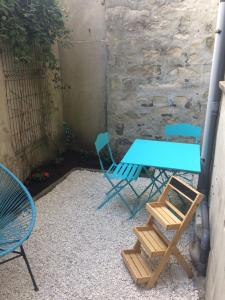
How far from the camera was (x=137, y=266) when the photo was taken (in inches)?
83.0

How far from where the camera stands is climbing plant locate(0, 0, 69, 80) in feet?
9.39

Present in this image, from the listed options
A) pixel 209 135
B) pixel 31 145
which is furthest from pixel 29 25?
pixel 209 135

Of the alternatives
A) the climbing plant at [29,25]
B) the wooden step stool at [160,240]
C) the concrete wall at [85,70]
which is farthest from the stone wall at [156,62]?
the wooden step stool at [160,240]

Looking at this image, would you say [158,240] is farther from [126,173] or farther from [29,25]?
[29,25]

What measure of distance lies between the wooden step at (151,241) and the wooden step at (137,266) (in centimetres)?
20

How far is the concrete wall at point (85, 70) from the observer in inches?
161

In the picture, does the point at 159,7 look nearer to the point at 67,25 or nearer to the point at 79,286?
the point at 67,25

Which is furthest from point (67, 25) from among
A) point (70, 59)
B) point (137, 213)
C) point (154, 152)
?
point (137, 213)

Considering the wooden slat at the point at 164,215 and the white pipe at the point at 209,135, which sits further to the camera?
the white pipe at the point at 209,135

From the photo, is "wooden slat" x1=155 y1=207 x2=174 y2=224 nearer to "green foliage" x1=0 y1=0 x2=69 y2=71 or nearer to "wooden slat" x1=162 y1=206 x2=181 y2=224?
"wooden slat" x1=162 y1=206 x2=181 y2=224

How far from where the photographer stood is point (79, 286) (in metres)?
2.01

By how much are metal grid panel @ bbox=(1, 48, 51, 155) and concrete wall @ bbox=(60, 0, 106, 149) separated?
521 millimetres

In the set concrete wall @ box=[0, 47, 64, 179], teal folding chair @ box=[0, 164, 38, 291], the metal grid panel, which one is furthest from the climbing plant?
teal folding chair @ box=[0, 164, 38, 291]

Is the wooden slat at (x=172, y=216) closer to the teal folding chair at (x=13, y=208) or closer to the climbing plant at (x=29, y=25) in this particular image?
the teal folding chair at (x=13, y=208)
